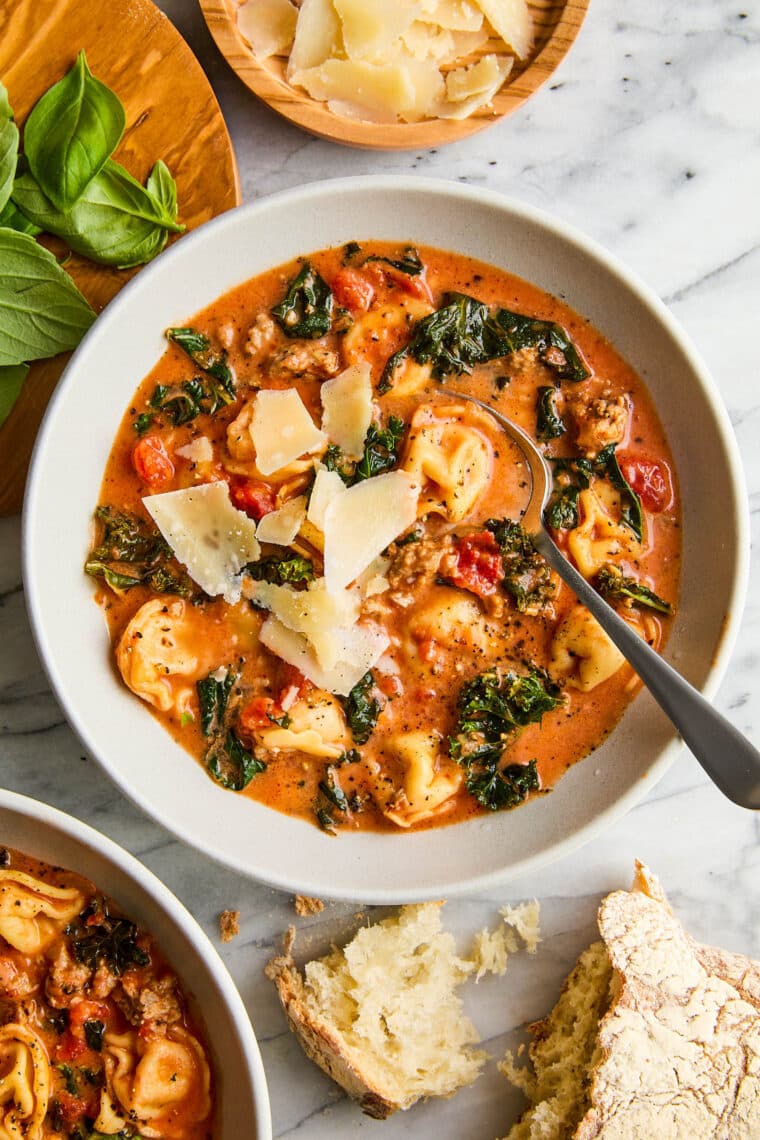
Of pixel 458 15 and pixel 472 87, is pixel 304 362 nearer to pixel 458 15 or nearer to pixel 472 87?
pixel 472 87

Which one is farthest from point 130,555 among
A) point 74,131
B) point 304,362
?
point 74,131

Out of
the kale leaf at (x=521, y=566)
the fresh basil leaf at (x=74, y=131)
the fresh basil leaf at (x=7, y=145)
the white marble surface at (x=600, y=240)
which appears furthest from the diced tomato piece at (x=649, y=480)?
the fresh basil leaf at (x=7, y=145)

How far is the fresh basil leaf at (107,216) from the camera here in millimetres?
4445

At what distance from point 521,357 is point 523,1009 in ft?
10.6

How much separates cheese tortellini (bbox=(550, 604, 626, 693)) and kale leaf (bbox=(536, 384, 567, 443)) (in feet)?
2.49

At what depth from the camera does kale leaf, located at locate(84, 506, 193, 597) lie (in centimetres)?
440

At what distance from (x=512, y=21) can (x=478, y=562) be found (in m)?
2.52

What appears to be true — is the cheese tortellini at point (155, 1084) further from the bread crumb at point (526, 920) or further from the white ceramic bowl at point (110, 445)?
the bread crumb at point (526, 920)

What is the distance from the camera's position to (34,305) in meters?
4.37

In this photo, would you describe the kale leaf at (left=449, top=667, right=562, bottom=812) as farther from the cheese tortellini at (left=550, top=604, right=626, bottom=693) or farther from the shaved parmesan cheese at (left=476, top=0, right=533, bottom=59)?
the shaved parmesan cheese at (left=476, top=0, right=533, bottom=59)

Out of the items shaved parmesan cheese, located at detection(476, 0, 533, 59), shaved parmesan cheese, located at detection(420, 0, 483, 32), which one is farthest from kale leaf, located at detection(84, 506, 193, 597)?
shaved parmesan cheese, located at detection(476, 0, 533, 59)

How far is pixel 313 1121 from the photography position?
5012 millimetres

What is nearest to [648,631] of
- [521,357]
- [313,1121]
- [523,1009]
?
[521,357]

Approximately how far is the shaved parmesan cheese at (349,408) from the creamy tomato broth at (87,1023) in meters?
2.27
